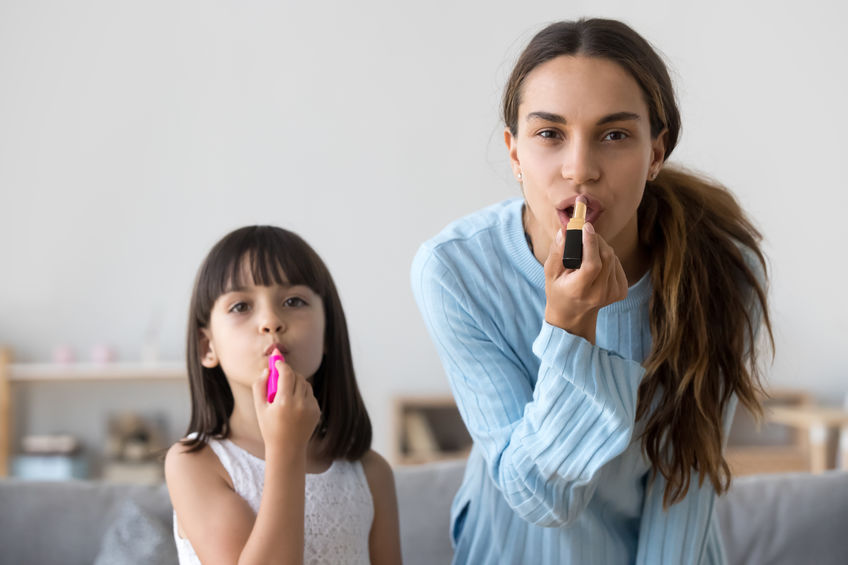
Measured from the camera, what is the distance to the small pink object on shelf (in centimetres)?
114

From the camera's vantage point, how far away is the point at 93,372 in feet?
12.8

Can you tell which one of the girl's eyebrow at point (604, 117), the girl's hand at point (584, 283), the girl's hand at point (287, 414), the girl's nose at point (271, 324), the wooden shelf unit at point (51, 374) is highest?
the girl's eyebrow at point (604, 117)

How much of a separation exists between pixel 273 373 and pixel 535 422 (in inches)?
13.9

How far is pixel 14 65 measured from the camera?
4152 millimetres

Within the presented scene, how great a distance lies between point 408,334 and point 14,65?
90.4 inches

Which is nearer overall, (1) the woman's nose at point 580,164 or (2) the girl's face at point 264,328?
(1) the woman's nose at point 580,164

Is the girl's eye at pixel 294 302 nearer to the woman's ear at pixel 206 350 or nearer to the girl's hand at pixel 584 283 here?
the woman's ear at pixel 206 350

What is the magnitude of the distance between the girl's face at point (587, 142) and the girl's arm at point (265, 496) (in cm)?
40

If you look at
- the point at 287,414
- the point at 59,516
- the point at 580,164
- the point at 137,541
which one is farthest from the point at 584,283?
the point at 59,516

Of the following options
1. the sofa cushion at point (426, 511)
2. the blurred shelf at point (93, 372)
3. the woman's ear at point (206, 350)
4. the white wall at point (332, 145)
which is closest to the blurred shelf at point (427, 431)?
the white wall at point (332, 145)

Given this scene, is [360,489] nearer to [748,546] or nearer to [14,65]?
[748,546]

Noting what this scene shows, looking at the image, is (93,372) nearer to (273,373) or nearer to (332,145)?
(332,145)

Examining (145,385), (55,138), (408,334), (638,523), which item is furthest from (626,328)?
(55,138)

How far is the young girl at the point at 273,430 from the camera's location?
1.11 m
